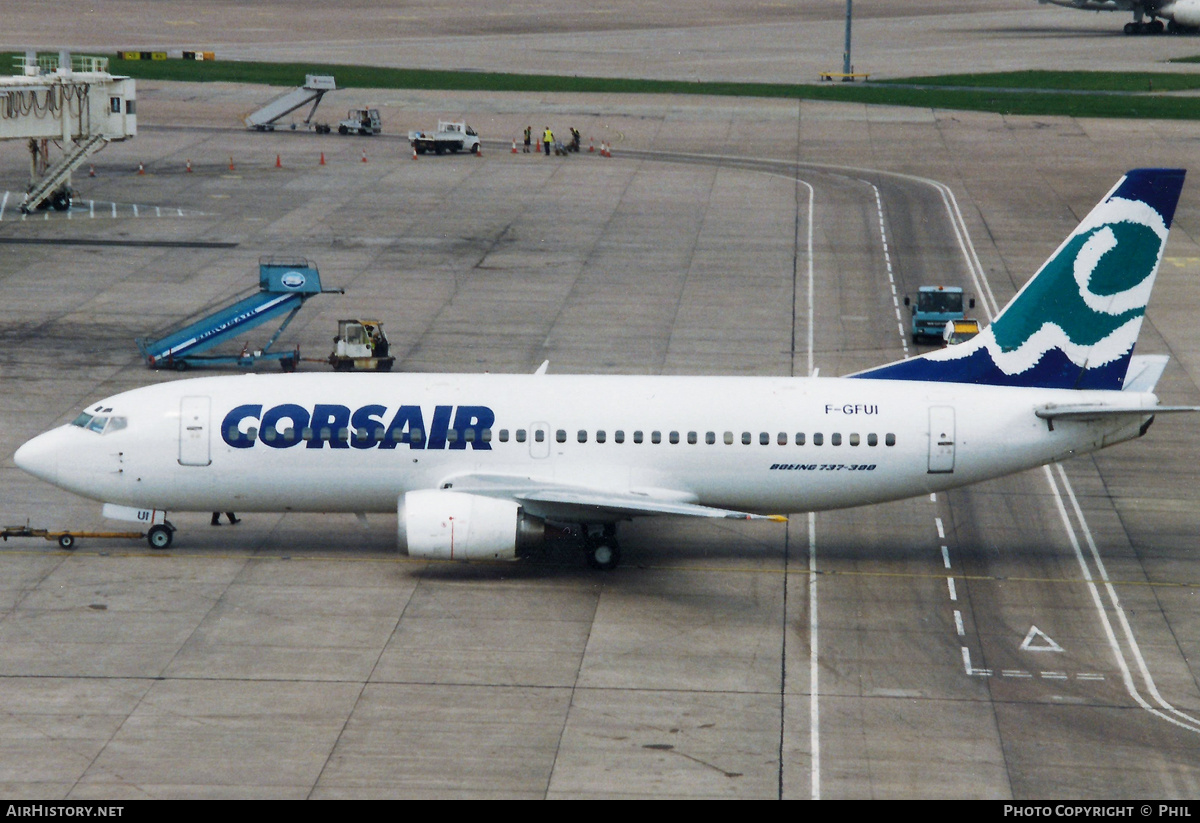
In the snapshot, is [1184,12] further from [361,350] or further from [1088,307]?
[1088,307]

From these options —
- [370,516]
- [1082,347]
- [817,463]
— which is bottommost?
[370,516]

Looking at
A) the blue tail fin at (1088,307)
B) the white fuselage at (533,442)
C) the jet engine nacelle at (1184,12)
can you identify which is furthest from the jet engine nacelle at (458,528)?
the jet engine nacelle at (1184,12)

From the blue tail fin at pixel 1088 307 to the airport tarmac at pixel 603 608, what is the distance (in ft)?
15.7

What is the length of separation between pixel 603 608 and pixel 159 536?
11.6 metres

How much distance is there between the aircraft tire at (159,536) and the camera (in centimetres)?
3966

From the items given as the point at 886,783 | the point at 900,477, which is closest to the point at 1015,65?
the point at 900,477

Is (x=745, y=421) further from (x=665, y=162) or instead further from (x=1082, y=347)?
(x=665, y=162)

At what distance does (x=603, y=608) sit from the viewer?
120 feet

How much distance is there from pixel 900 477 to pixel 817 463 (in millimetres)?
2083

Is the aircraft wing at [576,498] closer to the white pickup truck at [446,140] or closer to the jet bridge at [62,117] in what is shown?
the jet bridge at [62,117]

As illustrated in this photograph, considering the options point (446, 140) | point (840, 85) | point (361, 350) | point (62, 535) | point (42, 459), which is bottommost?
point (62, 535)

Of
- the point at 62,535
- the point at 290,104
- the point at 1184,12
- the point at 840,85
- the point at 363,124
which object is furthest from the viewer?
the point at 1184,12

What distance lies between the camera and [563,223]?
81.1m

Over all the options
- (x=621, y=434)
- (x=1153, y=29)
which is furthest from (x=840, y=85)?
(x=621, y=434)
